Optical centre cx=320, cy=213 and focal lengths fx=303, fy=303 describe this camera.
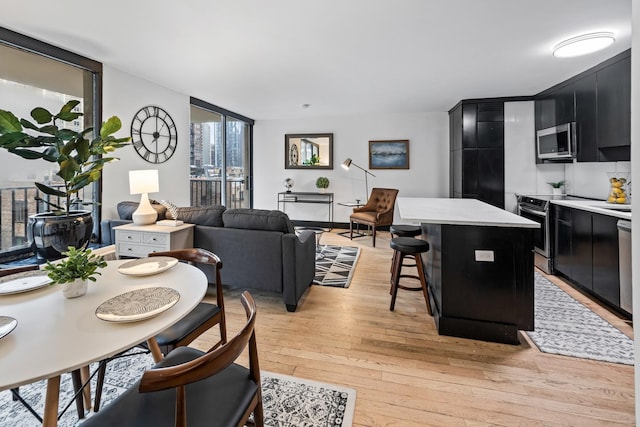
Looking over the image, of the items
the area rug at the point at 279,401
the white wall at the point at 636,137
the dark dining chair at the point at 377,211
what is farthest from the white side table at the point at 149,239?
the dark dining chair at the point at 377,211

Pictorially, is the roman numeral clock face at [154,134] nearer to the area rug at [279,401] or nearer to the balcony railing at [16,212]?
the balcony railing at [16,212]

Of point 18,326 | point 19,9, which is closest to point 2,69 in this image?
point 19,9

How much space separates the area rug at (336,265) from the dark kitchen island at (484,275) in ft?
4.23

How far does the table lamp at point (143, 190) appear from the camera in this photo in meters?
2.98

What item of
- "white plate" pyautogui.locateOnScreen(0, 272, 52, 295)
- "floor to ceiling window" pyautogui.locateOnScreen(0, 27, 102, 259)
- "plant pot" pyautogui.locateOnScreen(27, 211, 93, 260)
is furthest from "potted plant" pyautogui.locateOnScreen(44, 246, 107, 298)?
"floor to ceiling window" pyautogui.locateOnScreen(0, 27, 102, 259)

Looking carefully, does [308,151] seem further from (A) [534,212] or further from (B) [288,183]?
(A) [534,212]

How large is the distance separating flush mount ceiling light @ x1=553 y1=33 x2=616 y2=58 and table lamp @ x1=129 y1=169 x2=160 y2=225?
4343 mm

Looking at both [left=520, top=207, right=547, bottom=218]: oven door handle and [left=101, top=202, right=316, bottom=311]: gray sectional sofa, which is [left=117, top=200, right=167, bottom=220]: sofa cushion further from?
[left=520, top=207, right=547, bottom=218]: oven door handle

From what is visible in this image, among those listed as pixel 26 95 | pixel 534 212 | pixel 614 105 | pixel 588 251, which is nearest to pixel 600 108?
pixel 614 105

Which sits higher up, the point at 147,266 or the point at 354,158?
the point at 354,158

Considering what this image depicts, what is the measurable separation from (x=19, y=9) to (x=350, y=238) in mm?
4940

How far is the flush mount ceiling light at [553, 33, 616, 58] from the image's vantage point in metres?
2.81

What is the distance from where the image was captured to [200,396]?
A: 1.02 m

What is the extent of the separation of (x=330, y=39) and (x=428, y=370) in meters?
2.88
